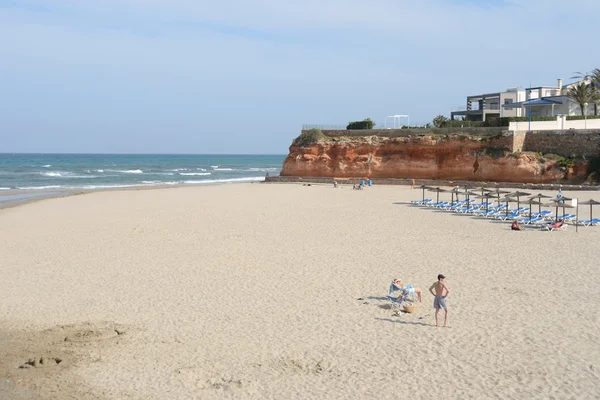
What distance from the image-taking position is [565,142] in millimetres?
38406

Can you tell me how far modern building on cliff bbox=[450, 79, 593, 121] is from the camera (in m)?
46.1

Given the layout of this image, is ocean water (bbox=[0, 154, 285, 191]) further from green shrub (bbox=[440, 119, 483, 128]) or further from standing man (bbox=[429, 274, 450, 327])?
standing man (bbox=[429, 274, 450, 327])

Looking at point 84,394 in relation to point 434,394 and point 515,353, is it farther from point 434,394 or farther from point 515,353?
point 515,353

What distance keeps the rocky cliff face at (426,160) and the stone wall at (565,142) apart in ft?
3.29

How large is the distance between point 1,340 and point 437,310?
26.0 ft

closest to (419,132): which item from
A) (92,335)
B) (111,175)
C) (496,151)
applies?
(496,151)

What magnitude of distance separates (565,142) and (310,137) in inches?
812

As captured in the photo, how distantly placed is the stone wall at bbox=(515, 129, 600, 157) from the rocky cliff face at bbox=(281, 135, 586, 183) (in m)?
1.00

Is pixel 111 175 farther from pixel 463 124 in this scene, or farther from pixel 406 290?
pixel 406 290

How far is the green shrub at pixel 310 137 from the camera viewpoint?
50.2 meters

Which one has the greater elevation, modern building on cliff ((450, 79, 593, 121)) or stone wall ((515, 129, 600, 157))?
modern building on cliff ((450, 79, 593, 121))

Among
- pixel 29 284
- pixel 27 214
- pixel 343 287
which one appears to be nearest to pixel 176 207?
pixel 27 214

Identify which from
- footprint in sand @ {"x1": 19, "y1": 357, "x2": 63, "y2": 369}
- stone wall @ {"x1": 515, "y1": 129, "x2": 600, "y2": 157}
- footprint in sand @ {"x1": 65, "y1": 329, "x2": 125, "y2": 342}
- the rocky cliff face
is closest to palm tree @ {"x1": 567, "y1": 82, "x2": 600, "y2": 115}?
stone wall @ {"x1": 515, "y1": 129, "x2": 600, "y2": 157}

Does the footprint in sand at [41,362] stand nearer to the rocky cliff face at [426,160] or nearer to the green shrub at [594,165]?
the rocky cliff face at [426,160]
